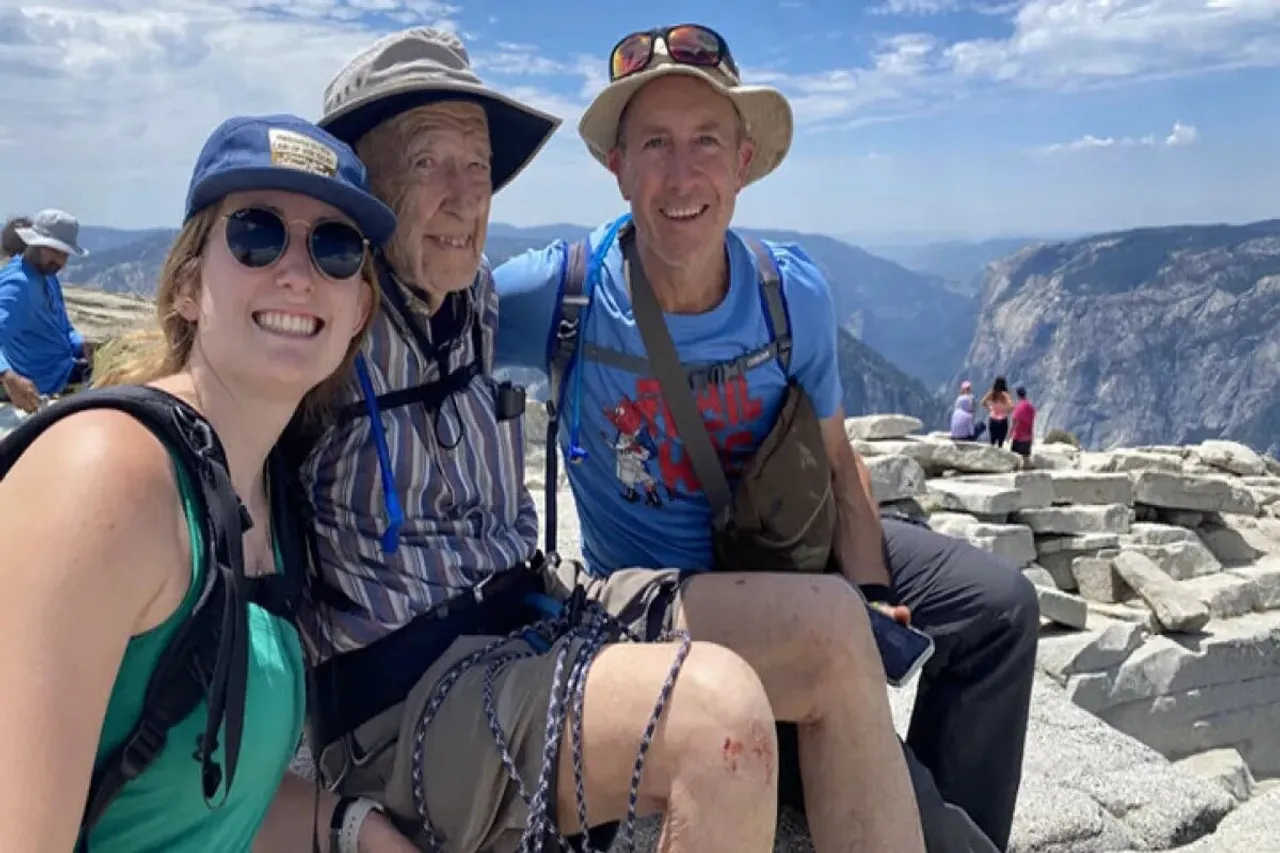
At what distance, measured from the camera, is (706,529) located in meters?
3.96

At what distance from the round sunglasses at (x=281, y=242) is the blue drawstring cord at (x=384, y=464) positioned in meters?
0.47

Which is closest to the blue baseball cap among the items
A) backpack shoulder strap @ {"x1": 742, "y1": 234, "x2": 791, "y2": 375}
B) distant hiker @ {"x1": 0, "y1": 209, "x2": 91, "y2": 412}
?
backpack shoulder strap @ {"x1": 742, "y1": 234, "x2": 791, "y2": 375}

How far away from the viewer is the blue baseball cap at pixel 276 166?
2.27 m

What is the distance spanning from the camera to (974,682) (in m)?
4.00

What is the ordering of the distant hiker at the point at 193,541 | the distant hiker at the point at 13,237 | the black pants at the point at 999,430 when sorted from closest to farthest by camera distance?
the distant hiker at the point at 193,541
the distant hiker at the point at 13,237
the black pants at the point at 999,430

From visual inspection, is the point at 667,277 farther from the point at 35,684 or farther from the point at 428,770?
the point at 35,684

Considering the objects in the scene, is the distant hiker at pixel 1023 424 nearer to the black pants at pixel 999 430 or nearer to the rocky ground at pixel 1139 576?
the black pants at pixel 999 430

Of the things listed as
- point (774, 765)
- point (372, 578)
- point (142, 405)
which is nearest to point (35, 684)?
point (142, 405)

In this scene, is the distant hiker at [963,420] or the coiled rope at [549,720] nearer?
the coiled rope at [549,720]

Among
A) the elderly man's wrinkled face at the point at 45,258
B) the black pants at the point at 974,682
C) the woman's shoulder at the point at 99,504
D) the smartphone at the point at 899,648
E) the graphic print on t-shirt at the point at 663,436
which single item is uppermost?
the elderly man's wrinkled face at the point at 45,258

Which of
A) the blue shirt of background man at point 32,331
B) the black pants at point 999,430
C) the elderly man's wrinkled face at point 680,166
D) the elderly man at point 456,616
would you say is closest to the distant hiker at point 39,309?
the blue shirt of background man at point 32,331

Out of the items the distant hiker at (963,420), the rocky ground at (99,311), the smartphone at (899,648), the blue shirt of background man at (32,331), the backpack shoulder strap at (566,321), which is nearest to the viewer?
the smartphone at (899,648)

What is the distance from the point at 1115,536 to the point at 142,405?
1323cm

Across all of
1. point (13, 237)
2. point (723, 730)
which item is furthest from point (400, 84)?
point (13, 237)
